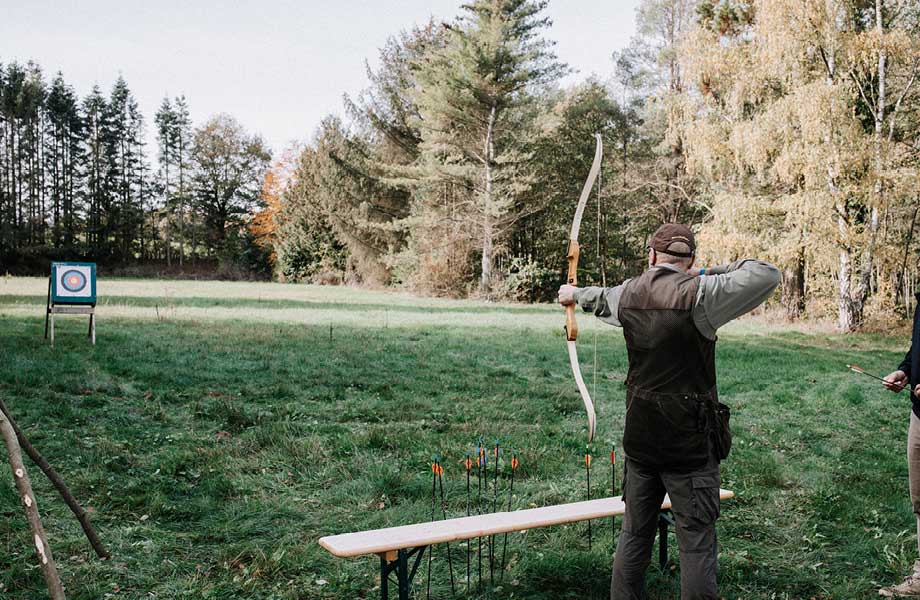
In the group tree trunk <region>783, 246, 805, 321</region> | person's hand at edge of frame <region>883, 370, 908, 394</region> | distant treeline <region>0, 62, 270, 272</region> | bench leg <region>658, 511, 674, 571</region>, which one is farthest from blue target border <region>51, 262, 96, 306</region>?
distant treeline <region>0, 62, 270, 272</region>

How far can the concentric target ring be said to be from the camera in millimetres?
11000

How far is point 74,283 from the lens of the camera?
36.3ft

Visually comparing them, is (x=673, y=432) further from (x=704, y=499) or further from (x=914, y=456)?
(x=914, y=456)

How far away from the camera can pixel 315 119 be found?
41.2 meters

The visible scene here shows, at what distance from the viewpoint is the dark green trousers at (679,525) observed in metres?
2.50

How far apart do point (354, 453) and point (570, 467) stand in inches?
67.1

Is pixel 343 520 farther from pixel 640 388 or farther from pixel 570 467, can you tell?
pixel 640 388

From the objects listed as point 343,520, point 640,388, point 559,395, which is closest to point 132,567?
point 343,520

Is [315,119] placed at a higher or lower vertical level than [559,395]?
higher

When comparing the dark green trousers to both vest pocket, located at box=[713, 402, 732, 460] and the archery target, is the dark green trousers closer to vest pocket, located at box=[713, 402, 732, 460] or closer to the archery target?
vest pocket, located at box=[713, 402, 732, 460]

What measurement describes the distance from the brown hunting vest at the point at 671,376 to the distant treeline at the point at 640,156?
38.2 inches

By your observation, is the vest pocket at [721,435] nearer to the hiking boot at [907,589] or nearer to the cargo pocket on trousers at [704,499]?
the cargo pocket on trousers at [704,499]

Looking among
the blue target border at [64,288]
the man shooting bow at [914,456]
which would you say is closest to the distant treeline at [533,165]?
the man shooting bow at [914,456]

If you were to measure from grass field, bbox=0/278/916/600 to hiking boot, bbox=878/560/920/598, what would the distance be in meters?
0.09
